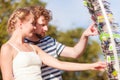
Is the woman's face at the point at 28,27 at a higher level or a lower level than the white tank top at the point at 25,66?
higher

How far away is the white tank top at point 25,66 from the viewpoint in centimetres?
457

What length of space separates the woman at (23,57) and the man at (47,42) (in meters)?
0.20

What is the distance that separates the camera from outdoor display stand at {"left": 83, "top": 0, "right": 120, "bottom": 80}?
4527 mm

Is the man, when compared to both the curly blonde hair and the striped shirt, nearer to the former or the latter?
the striped shirt

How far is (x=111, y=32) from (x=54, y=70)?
899 mm

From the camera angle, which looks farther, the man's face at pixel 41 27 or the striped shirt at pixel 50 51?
the striped shirt at pixel 50 51

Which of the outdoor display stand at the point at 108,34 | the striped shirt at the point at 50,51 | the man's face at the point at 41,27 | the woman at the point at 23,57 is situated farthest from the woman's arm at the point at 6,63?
the outdoor display stand at the point at 108,34

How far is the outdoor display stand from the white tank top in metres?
0.65

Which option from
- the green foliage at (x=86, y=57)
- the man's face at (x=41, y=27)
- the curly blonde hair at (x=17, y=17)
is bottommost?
the green foliage at (x=86, y=57)

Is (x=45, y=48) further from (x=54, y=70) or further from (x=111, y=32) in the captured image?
(x=111, y=32)

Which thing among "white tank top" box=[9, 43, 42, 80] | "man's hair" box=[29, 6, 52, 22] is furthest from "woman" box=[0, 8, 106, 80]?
"man's hair" box=[29, 6, 52, 22]

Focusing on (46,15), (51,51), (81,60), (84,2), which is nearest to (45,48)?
(51,51)

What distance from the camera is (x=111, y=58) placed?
4539 millimetres

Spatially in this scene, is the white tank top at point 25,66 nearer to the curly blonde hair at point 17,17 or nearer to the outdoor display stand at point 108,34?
the curly blonde hair at point 17,17
